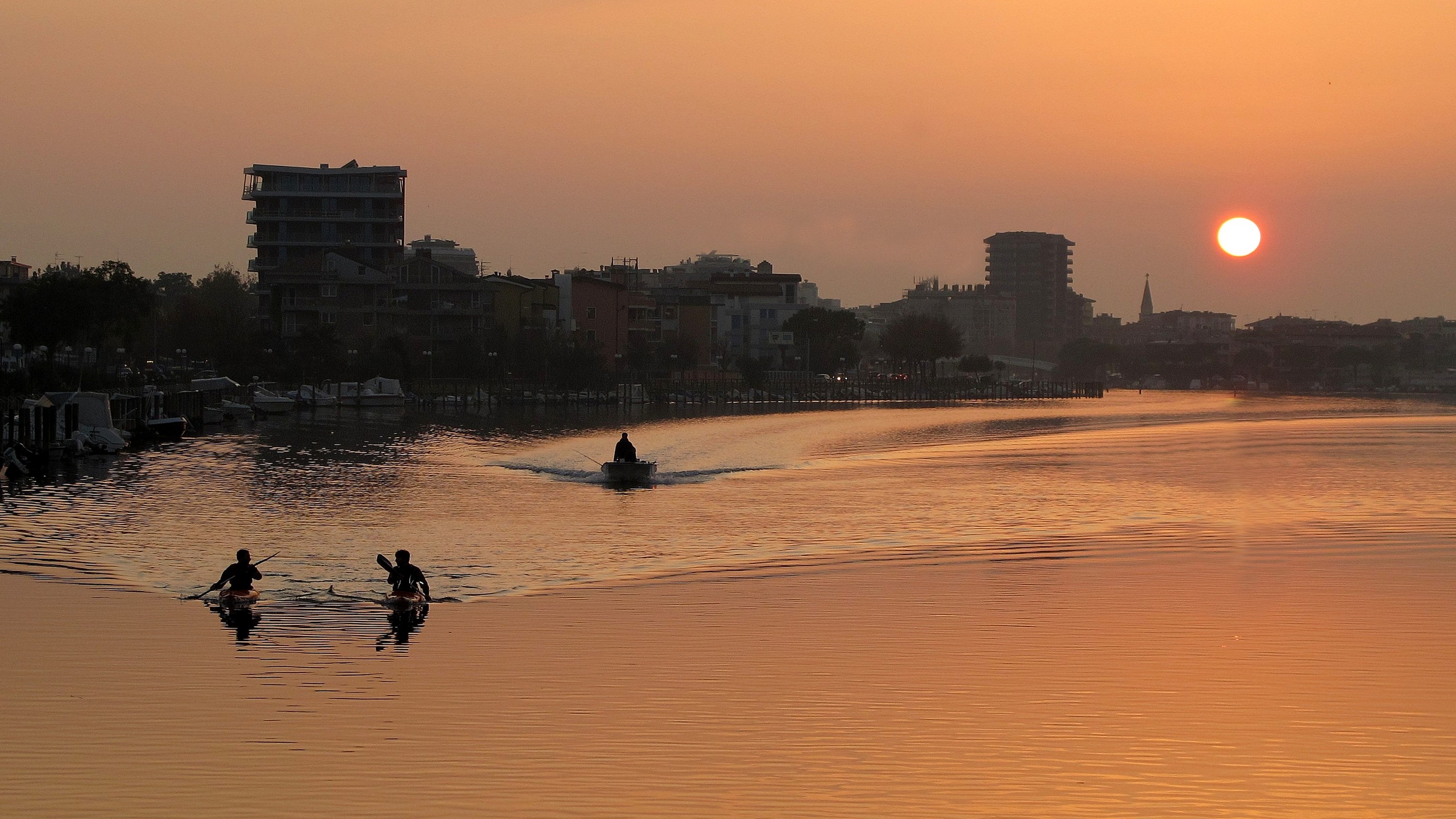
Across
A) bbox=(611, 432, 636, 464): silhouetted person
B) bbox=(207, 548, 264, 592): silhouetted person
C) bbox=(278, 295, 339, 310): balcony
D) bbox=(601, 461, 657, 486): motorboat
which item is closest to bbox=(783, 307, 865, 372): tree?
bbox=(278, 295, 339, 310): balcony

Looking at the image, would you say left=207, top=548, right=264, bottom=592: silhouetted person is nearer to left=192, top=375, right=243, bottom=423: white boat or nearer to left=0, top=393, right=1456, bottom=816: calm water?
left=0, top=393, right=1456, bottom=816: calm water

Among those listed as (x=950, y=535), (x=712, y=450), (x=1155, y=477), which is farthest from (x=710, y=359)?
(x=950, y=535)

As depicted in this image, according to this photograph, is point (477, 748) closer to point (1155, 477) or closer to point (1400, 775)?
point (1400, 775)

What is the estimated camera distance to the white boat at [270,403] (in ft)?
371

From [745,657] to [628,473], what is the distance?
3385cm

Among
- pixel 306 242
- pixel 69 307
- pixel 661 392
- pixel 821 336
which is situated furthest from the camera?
pixel 821 336

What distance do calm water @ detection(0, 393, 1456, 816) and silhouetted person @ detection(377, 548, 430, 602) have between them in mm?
690

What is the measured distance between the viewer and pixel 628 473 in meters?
54.1

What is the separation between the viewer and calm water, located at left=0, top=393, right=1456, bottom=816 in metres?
14.5

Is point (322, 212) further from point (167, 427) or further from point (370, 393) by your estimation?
point (167, 427)

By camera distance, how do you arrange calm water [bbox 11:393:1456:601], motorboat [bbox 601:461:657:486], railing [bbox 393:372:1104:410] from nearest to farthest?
calm water [bbox 11:393:1456:601] < motorboat [bbox 601:461:657:486] < railing [bbox 393:372:1104:410]

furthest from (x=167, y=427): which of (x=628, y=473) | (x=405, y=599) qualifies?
(x=405, y=599)

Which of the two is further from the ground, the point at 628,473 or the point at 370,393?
the point at 370,393

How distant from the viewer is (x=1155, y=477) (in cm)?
6009
